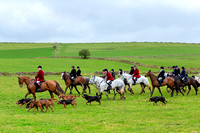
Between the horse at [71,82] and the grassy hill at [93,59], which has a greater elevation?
the grassy hill at [93,59]

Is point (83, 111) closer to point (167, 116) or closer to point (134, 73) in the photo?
point (167, 116)

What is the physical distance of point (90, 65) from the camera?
53469 mm

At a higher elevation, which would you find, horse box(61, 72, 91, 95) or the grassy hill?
the grassy hill

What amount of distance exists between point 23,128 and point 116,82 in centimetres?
1030

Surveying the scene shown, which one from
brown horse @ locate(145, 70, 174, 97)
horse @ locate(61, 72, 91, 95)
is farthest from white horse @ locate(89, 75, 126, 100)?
horse @ locate(61, 72, 91, 95)

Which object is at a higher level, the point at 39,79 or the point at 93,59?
the point at 93,59

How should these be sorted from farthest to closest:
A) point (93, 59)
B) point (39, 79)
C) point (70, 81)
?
point (93, 59), point (70, 81), point (39, 79)

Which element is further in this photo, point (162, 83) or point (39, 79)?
point (162, 83)

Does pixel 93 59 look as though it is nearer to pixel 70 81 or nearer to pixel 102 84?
pixel 70 81

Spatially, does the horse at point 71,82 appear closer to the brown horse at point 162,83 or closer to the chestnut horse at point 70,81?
the chestnut horse at point 70,81

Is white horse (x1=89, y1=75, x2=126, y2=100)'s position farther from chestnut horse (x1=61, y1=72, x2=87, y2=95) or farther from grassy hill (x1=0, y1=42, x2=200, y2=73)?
grassy hill (x1=0, y1=42, x2=200, y2=73)

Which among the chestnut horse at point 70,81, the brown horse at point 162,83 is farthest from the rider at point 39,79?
the brown horse at point 162,83

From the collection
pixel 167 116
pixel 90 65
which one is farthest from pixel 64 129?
pixel 90 65

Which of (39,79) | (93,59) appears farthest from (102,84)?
(93,59)
